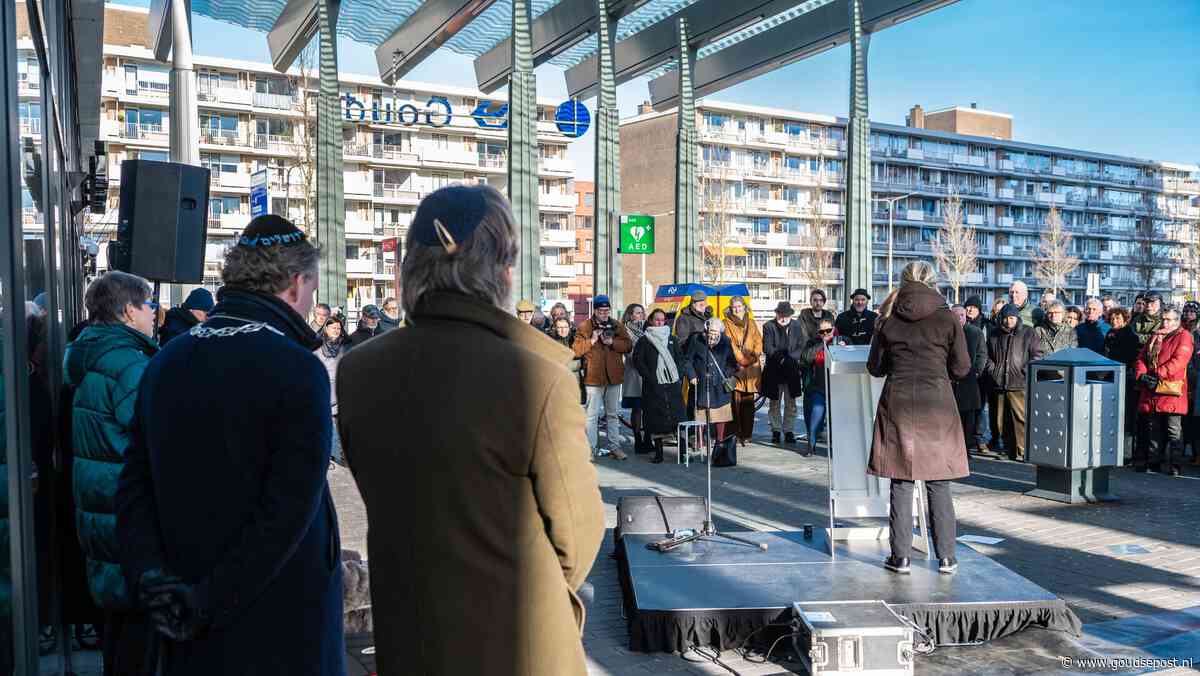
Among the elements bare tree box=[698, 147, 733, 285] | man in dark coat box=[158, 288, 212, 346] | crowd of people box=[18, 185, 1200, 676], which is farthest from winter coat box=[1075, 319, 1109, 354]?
bare tree box=[698, 147, 733, 285]

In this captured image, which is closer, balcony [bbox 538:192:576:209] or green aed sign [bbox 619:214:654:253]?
green aed sign [bbox 619:214:654:253]

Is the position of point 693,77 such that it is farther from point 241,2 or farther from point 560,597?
point 560,597

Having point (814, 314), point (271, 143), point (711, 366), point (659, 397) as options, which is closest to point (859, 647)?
point (711, 366)

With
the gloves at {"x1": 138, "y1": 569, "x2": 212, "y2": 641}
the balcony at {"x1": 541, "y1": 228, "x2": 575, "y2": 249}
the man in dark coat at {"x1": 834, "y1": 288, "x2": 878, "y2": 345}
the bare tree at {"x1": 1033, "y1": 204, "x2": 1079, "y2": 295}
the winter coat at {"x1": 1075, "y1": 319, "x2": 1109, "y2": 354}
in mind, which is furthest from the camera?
the bare tree at {"x1": 1033, "y1": 204, "x2": 1079, "y2": 295}

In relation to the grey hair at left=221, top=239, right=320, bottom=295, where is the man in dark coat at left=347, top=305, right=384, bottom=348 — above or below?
below

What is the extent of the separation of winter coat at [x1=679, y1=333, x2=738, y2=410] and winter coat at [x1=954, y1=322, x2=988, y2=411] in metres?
3.10

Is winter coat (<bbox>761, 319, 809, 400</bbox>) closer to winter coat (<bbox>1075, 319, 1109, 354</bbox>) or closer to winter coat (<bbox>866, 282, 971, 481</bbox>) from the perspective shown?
winter coat (<bbox>1075, 319, 1109, 354</bbox>)

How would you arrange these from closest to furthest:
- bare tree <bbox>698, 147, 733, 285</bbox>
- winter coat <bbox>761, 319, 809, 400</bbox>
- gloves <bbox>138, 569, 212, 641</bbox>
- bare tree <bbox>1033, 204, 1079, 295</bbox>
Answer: gloves <bbox>138, 569, 212, 641</bbox>, winter coat <bbox>761, 319, 809, 400</bbox>, bare tree <bbox>698, 147, 733, 285</bbox>, bare tree <bbox>1033, 204, 1079, 295</bbox>

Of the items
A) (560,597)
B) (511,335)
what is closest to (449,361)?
(511,335)

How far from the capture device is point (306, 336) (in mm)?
2771

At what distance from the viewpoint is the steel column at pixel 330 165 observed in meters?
20.0

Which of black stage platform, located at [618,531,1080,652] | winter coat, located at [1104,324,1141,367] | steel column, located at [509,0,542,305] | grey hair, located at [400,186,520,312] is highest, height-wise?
steel column, located at [509,0,542,305]

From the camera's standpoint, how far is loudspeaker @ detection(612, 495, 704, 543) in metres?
7.49

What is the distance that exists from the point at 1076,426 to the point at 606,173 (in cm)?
1327
